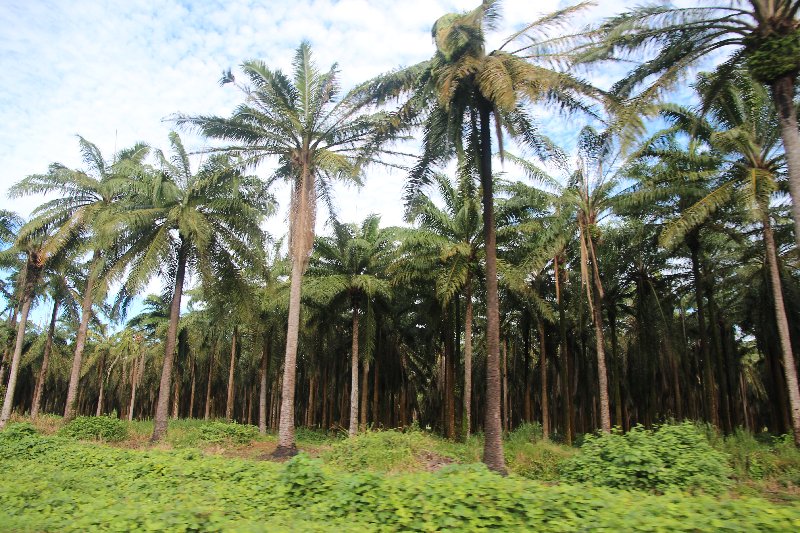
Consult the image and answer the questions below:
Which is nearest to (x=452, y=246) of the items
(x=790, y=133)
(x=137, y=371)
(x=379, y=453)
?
(x=379, y=453)

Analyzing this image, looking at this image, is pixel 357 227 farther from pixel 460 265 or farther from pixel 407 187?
pixel 407 187

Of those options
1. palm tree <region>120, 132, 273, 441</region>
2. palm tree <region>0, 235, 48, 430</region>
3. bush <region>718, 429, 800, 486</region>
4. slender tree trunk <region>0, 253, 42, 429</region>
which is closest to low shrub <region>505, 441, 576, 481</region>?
bush <region>718, 429, 800, 486</region>

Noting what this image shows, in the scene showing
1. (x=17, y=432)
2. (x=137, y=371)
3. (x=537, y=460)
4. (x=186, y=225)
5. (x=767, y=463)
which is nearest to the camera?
(x=767, y=463)

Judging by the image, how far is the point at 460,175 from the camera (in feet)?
55.2

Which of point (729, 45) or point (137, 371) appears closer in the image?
point (729, 45)

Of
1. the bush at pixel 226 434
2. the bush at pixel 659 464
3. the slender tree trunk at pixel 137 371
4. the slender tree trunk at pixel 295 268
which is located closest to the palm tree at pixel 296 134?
the slender tree trunk at pixel 295 268

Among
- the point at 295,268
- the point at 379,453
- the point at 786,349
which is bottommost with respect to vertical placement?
the point at 379,453

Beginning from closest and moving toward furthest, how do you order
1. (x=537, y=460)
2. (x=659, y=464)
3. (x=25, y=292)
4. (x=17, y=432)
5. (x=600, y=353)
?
(x=659, y=464)
(x=537, y=460)
(x=600, y=353)
(x=17, y=432)
(x=25, y=292)

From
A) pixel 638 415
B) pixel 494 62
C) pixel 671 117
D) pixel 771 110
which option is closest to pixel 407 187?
pixel 494 62

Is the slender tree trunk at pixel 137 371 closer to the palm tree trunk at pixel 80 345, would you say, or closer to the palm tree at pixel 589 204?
the palm tree trunk at pixel 80 345

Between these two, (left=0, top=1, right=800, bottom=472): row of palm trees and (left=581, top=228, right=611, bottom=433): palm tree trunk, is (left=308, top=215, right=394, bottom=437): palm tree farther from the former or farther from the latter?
(left=581, top=228, right=611, bottom=433): palm tree trunk

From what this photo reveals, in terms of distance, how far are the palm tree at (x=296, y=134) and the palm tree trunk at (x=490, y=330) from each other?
3945 mm

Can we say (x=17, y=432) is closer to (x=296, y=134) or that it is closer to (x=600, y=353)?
(x=296, y=134)

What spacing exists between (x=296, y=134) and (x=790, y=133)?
1435 centimetres
